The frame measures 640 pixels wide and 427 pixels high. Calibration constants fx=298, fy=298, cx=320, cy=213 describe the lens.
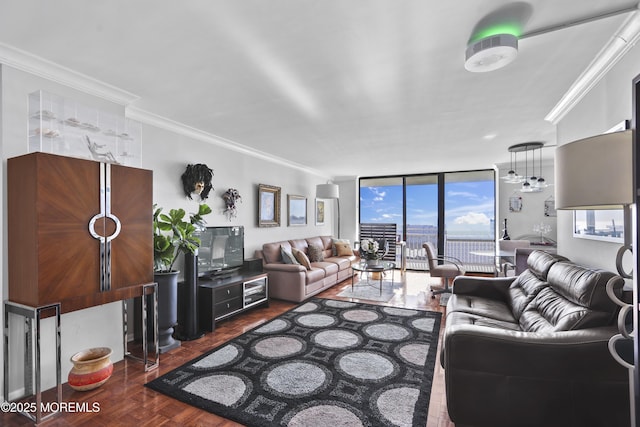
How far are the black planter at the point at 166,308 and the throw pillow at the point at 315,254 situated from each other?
3295 mm

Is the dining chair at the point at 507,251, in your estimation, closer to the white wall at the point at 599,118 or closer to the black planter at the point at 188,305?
the white wall at the point at 599,118

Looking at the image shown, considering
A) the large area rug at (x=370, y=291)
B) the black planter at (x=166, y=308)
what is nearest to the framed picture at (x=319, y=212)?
the large area rug at (x=370, y=291)

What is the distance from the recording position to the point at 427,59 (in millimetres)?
2141

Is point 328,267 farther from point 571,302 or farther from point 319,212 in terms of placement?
point 571,302

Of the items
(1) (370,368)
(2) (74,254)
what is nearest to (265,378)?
(1) (370,368)

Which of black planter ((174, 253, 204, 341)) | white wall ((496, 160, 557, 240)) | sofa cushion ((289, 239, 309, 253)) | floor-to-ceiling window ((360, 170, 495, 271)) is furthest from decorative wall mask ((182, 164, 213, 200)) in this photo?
white wall ((496, 160, 557, 240))

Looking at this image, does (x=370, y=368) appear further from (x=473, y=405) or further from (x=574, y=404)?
(x=574, y=404)

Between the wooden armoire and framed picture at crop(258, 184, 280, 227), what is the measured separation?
8.92 feet

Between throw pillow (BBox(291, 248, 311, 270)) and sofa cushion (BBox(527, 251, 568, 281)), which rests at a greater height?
sofa cushion (BBox(527, 251, 568, 281))

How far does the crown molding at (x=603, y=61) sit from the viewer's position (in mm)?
1808

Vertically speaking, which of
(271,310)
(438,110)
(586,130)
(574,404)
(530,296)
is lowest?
(271,310)

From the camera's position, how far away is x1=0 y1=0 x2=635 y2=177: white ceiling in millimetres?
1644

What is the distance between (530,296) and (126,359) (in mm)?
3740

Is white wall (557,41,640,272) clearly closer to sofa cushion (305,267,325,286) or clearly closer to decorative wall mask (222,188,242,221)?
sofa cushion (305,267,325,286)
